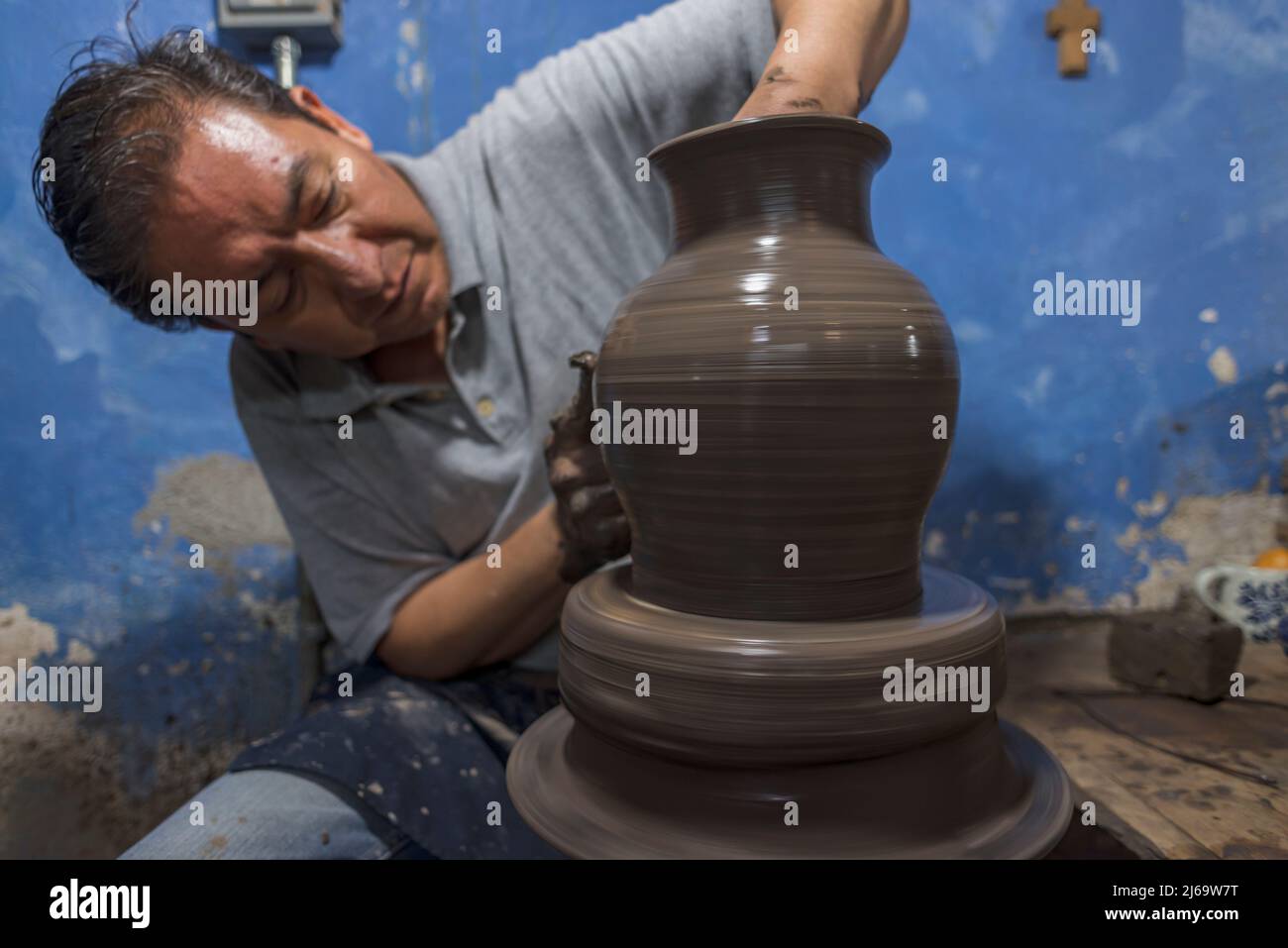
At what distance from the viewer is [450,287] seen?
141 centimetres

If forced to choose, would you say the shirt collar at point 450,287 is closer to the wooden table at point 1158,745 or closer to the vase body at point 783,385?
the vase body at point 783,385

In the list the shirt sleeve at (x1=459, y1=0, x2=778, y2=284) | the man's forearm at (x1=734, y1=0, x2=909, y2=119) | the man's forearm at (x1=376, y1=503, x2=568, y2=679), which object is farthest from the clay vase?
the shirt sleeve at (x1=459, y1=0, x2=778, y2=284)

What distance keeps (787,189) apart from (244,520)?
151cm

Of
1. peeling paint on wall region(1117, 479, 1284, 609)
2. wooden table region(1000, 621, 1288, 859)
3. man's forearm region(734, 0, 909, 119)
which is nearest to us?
man's forearm region(734, 0, 909, 119)

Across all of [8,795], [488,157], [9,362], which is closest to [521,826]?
[488,157]

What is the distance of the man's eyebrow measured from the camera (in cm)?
115

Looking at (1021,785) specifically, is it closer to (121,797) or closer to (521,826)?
(521,826)

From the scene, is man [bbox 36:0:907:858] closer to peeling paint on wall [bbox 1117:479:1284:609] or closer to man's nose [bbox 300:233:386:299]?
man's nose [bbox 300:233:386:299]

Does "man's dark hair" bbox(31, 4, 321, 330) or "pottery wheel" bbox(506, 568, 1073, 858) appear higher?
"man's dark hair" bbox(31, 4, 321, 330)

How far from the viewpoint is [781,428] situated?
2.45 feet

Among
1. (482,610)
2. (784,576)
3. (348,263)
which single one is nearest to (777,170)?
(784,576)

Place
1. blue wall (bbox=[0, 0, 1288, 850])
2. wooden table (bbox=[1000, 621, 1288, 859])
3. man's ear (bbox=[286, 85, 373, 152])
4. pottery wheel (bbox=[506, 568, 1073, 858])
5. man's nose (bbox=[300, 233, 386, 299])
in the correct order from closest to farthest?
pottery wheel (bbox=[506, 568, 1073, 858]), wooden table (bbox=[1000, 621, 1288, 859]), man's nose (bbox=[300, 233, 386, 299]), man's ear (bbox=[286, 85, 373, 152]), blue wall (bbox=[0, 0, 1288, 850])

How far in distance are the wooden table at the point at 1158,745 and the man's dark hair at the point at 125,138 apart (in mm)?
1554

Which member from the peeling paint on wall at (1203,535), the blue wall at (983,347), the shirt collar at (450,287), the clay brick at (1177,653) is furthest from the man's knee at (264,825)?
the peeling paint on wall at (1203,535)
